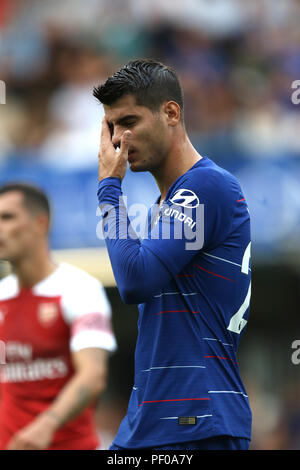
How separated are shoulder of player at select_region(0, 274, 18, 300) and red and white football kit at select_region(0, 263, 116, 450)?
194mm

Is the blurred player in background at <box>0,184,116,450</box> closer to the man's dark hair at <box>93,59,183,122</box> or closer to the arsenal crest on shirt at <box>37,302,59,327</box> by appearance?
the arsenal crest on shirt at <box>37,302,59,327</box>

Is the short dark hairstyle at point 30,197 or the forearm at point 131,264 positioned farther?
the short dark hairstyle at point 30,197

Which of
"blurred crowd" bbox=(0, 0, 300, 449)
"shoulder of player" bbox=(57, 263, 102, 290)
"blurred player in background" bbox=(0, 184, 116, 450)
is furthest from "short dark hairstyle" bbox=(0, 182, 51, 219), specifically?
"blurred crowd" bbox=(0, 0, 300, 449)

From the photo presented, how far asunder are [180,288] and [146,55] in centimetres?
888

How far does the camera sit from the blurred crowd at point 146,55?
33.0ft

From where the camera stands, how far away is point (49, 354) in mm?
4418

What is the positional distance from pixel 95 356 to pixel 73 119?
6521 millimetres

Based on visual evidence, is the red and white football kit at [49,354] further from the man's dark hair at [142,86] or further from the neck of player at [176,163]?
the man's dark hair at [142,86]

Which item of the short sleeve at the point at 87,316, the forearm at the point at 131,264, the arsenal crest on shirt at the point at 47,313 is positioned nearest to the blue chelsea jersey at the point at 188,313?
the forearm at the point at 131,264

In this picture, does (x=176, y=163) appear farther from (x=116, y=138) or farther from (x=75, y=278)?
(x=75, y=278)

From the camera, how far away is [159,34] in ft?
37.6

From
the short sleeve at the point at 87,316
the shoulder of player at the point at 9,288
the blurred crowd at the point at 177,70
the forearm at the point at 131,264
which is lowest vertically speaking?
the short sleeve at the point at 87,316

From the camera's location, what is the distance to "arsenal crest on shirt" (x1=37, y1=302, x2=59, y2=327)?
4488mm
